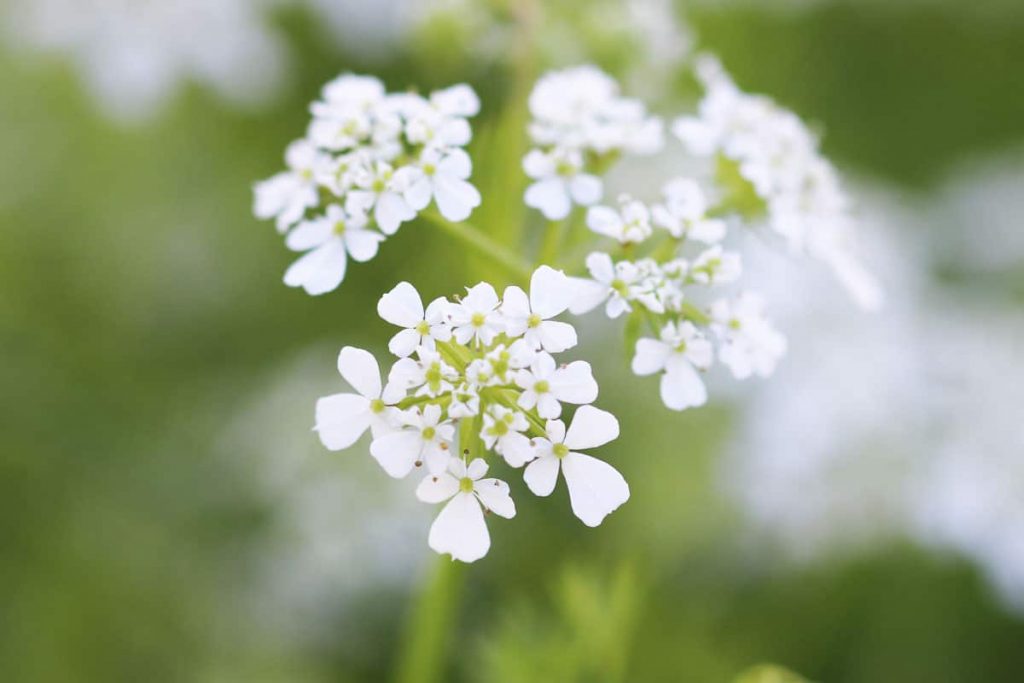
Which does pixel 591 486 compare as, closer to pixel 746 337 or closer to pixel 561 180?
pixel 746 337

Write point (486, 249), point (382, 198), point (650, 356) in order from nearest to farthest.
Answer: point (650, 356) → point (382, 198) → point (486, 249)

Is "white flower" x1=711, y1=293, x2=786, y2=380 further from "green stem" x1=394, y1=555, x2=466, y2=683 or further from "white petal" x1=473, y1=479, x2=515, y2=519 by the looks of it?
"green stem" x1=394, y1=555, x2=466, y2=683

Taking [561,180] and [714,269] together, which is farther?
[561,180]

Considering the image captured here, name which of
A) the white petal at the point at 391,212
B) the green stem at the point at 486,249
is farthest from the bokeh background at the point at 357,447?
the white petal at the point at 391,212

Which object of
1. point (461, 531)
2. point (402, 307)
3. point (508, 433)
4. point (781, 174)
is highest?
point (781, 174)

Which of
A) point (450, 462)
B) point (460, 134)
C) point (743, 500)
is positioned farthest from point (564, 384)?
point (743, 500)

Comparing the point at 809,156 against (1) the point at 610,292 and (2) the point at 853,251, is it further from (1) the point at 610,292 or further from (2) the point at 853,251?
(1) the point at 610,292

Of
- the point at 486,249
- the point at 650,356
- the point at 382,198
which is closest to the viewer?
the point at 650,356

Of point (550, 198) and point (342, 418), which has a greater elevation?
point (550, 198)

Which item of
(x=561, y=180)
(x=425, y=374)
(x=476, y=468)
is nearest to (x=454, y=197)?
(x=561, y=180)
